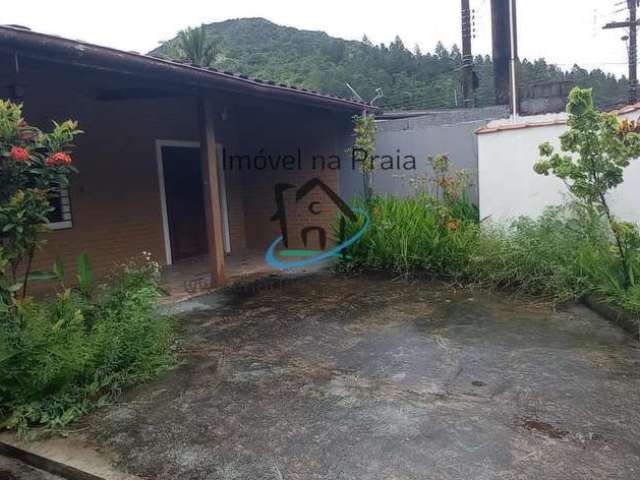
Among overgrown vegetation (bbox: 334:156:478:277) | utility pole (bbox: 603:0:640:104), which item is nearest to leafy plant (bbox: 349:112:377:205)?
overgrown vegetation (bbox: 334:156:478:277)

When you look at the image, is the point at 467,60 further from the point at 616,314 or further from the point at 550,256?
the point at 616,314

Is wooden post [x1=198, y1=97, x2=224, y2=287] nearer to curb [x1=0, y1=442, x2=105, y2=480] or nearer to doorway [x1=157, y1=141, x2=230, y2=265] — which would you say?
doorway [x1=157, y1=141, x2=230, y2=265]

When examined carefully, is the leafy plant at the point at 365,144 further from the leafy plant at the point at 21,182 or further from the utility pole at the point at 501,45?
the utility pole at the point at 501,45

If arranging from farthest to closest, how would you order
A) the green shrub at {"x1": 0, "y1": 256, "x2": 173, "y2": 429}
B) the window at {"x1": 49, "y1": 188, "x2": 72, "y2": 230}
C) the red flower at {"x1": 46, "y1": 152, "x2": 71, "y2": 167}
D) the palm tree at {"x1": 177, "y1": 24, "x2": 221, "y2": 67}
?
the palm tree at {"x1": 177, "y1": 24, "x2": 221, "y2": 67} → the window at {"x1": 49, "y1": 188, "x2": 72, "y2": 230} → the red flower at {"x1": 46, "y1": 152, "x2": 71, "y2": 167} → the green shrub at {"x1": 0, "y1": 256, "x2": 173, "y2": 429}

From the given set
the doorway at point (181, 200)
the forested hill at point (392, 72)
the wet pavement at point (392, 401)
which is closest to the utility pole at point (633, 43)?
the forested hill at point (392, 72)

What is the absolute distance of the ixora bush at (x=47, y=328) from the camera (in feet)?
10.8

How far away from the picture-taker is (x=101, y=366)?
3.68 metres

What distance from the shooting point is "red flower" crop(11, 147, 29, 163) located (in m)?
3.34

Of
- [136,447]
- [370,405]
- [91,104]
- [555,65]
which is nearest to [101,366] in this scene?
[136,447]

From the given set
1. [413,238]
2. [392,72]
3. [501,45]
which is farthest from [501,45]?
[413,238]

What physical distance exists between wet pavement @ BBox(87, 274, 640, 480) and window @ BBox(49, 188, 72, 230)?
271 centimetres

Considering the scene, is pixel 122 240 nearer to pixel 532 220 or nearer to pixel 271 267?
pixel 271 267

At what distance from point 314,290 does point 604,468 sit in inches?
174
